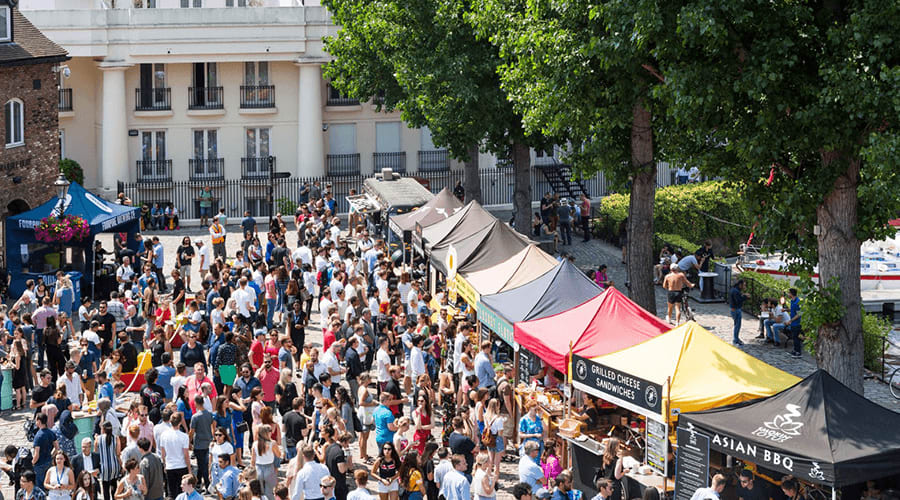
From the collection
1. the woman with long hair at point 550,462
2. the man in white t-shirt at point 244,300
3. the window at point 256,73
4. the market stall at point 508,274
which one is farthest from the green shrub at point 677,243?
the window at point 256,73

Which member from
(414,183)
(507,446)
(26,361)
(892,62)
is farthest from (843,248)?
(414,183)

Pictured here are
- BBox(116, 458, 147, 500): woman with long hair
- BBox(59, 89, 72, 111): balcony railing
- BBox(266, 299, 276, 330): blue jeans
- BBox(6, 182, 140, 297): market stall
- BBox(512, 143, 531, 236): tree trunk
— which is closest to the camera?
BBox(116, 458, 147, 500): woman with long hair

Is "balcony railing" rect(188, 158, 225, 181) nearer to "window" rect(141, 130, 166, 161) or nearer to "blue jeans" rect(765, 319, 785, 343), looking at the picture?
"window" rect(141, 130, 166, 161)

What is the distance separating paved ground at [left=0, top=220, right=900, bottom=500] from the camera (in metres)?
20.8

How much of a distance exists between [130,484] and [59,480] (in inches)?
36.0

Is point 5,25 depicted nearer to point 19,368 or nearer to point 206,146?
point 206,146

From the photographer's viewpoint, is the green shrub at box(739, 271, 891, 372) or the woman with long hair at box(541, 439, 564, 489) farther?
the green shrub at box(739, 271, 891, 372)

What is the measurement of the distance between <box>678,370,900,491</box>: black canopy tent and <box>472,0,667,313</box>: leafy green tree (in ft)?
18.9

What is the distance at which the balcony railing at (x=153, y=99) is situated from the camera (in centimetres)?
4850

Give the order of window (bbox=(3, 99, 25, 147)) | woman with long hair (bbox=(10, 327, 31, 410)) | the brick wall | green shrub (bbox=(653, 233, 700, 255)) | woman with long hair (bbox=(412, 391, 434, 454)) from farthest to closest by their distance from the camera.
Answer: green shrub (bbox=(653, 233, 700, 255))
window (bbox=(3, 99, 25, 147))
the brick wall
woman with long hair (bbox=(10, 327, 31, 410))
woman with long hair (bbox=(412, 391, 434, 454))

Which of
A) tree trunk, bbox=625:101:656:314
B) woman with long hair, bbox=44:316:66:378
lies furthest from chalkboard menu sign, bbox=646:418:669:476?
woman with long hair, bbox=44:316:66:378

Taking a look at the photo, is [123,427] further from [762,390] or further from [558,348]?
[762,390]

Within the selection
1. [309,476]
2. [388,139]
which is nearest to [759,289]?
[309,476]

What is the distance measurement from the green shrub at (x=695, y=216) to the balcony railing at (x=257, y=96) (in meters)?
15.2
